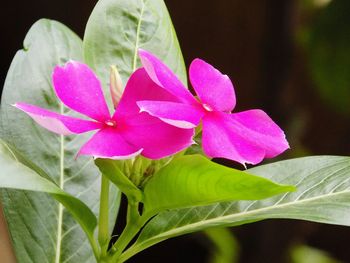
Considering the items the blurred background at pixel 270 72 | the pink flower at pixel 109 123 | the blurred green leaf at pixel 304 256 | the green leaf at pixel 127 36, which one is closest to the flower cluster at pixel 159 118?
the pink flower at pixel 109 123

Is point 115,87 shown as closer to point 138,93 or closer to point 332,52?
point 138,93

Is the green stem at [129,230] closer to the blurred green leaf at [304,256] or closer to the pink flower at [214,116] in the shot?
the pink flower at [214,116]

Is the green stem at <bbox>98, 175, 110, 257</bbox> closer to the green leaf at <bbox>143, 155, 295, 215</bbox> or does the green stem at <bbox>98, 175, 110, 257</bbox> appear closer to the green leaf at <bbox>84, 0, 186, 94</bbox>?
the green leaf at <bbox>143, 155, 295, 215</bbox>

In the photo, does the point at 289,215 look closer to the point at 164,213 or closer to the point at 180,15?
the point at 164,213

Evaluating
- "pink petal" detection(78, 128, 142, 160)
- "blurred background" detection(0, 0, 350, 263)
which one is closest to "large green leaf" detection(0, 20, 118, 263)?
"pink petal" detection(78, 128, 142, 160)

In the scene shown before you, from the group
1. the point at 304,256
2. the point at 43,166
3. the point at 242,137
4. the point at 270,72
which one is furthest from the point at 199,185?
the point at 304,256

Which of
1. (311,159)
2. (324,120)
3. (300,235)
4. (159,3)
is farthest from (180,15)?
(311,159)
